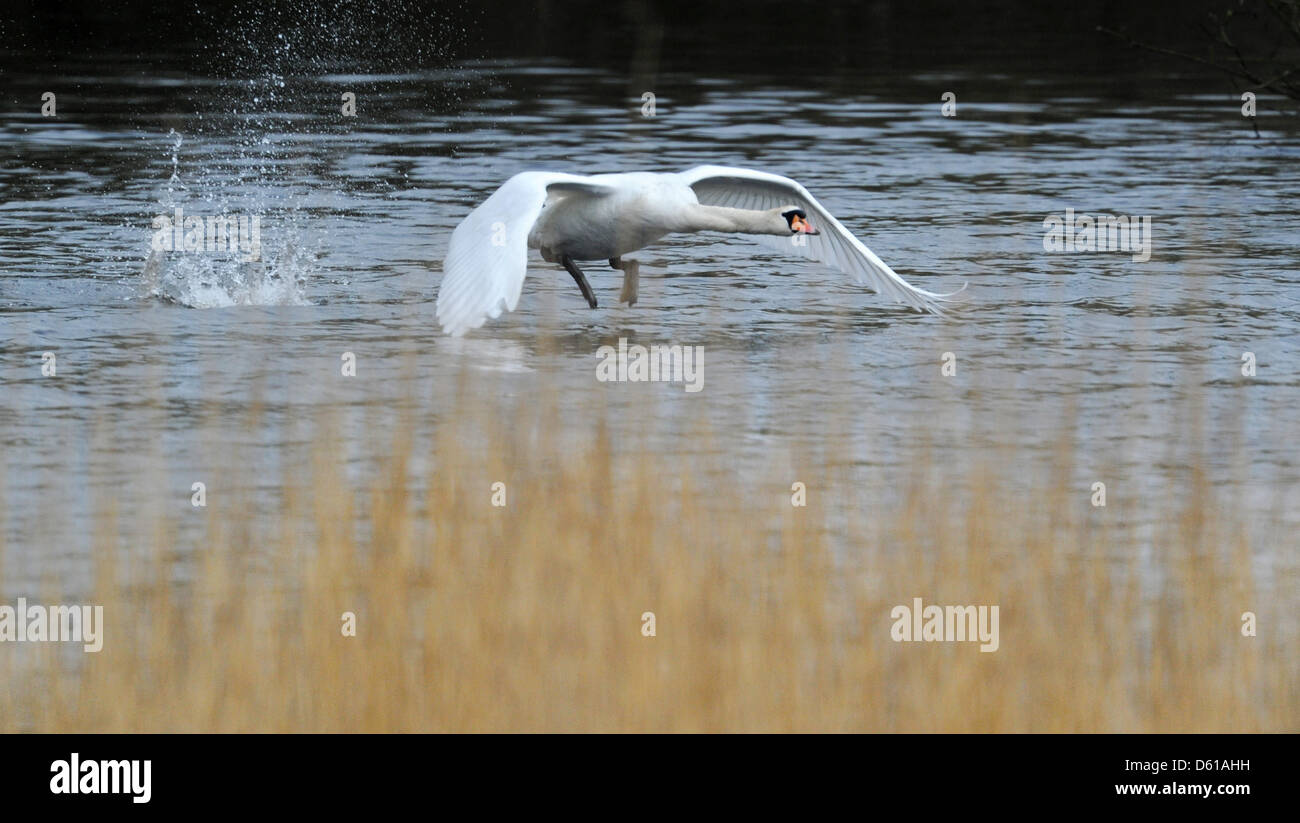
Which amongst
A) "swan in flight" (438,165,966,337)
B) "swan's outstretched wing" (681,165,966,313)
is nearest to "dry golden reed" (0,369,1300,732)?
"swan in flight" (438,165,966,337)

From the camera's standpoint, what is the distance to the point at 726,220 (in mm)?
12398

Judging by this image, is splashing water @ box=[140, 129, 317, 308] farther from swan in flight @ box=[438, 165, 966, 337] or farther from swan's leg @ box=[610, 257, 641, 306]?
swan's leg @ box=[610, 257, 641, 306]

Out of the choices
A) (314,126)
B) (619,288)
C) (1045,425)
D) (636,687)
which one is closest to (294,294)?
(619,288)

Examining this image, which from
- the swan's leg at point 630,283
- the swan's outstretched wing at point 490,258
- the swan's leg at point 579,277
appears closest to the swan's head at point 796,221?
the swan's leg at point 630,283

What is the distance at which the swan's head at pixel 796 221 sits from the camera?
1240 centimetres

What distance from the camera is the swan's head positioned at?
12398 mm

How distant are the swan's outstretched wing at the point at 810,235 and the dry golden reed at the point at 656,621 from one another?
14.2ft

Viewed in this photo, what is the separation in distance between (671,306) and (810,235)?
0.95 meters

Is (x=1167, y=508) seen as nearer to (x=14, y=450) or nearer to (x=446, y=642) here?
(x=446, y=642)

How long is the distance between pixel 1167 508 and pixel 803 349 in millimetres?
3673

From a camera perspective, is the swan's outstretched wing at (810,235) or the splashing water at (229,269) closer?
the swan's outstretched wing at (810,235)

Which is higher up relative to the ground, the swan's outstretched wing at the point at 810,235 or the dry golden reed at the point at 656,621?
the swan's outstretched wing at the point at 810,235

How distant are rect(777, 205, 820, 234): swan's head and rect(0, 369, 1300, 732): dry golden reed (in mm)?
4092

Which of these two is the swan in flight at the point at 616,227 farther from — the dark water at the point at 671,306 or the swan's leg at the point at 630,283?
the dark water at the point at 671,306
